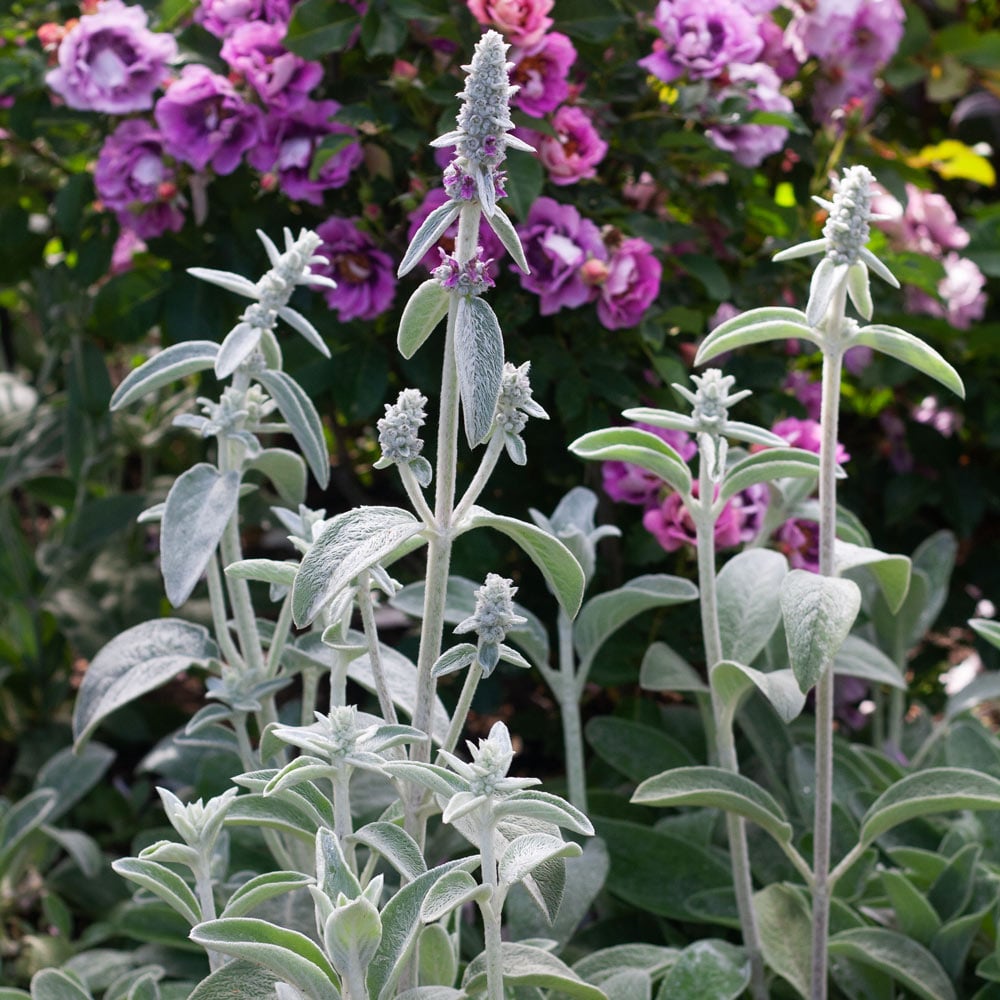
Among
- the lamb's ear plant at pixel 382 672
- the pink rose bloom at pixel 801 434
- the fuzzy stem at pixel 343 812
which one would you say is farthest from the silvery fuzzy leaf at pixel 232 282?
the pink rose bloom at pixel 801 434

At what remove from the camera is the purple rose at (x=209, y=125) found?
1.34 m

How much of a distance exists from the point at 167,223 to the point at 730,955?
0.98 m

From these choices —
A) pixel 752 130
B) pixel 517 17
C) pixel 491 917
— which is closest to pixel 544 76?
pixel 517 17

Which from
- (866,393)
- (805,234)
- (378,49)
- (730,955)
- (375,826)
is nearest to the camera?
(375,826)

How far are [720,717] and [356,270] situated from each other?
63 cm

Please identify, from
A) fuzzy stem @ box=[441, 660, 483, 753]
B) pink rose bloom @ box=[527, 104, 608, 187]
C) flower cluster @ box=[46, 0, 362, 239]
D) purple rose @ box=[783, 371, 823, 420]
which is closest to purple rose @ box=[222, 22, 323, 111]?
flower cluster @ box=[46, 0, 362, 239]

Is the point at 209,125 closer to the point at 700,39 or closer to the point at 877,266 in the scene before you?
the point at 700,39

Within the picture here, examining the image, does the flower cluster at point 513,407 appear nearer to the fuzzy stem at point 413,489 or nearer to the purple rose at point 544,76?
the fuzzy stem at point 413,489

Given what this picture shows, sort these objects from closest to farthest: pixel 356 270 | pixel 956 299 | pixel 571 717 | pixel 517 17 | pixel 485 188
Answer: pixel 485 188
pixel 571 717
pixel 517 17
pixel 356 270
pixel 956 299

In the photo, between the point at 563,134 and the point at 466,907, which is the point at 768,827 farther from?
the point at 563,134

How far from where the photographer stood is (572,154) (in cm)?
136

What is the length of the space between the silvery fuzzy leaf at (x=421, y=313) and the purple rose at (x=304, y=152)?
63cm

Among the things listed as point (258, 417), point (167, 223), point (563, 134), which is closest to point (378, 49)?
point (563, 134)

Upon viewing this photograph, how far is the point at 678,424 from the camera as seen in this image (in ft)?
3.10
